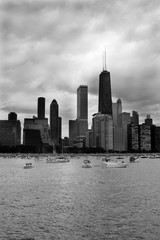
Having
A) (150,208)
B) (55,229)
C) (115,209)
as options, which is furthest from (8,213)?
(150,208)

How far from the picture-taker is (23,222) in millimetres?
46875

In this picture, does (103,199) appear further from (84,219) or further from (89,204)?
(84,219)

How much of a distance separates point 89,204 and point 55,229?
17.7 m

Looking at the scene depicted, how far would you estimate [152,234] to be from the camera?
4019cm

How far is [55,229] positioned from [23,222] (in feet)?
19.5

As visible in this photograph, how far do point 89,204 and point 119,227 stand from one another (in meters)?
17.2

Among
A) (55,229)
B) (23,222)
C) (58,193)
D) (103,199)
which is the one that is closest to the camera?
(55,229)

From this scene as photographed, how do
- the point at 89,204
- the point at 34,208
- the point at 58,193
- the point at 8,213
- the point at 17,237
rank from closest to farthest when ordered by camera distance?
1. the point at 17,237
2. the point at 8,213
3. the point at 34,208
4. the point at 89,204
5. the point at 58,193

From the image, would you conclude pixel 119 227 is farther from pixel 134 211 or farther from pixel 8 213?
pixel 8 213

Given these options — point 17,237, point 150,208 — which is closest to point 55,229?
point 17,237

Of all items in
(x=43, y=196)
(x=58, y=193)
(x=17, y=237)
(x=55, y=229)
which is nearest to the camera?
(x=17, y=237)

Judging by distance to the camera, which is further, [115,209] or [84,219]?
[115,209]

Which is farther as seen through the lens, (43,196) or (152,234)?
(43,196)

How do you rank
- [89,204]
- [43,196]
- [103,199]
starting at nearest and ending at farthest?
[89,204] < [103,199] < [43,196]
